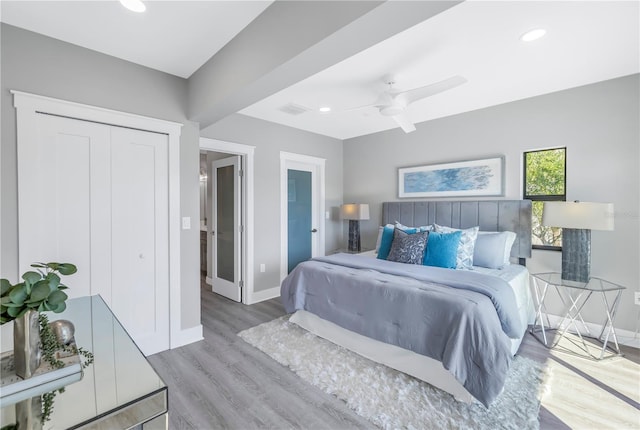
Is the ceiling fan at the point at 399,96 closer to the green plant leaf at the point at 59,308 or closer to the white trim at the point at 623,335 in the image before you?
the green plant leaf at the point at 59,308

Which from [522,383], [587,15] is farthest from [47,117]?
[522,383]

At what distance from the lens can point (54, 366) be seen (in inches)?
37.3

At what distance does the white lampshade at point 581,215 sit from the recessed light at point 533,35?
1547mm

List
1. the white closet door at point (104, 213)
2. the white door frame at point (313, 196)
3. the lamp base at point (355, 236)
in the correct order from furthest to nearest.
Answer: the lamp base at point (355, 236), the white door frame at point (313, 196), the white closet door at point (104, 213)

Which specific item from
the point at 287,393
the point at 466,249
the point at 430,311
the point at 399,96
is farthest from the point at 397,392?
the point at 399,96

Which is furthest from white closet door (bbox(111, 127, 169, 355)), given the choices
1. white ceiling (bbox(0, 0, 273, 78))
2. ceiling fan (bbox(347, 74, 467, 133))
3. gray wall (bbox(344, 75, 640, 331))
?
gray wall (bbox(344, 75, 640, 331))

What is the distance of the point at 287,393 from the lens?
2.05m

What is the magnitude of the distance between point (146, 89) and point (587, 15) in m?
3.40

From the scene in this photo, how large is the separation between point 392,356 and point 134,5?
118 inches

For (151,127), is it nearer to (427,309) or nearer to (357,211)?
(427,309)

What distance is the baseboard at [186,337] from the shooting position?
2730 mm

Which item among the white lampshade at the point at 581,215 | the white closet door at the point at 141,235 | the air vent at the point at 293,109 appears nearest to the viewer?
the white closet door at the point at 141,235

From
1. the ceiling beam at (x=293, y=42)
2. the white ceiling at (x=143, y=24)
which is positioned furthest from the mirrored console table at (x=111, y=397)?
the white ceiling at (x=143, y=24)

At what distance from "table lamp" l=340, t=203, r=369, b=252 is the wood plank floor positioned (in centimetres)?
250
